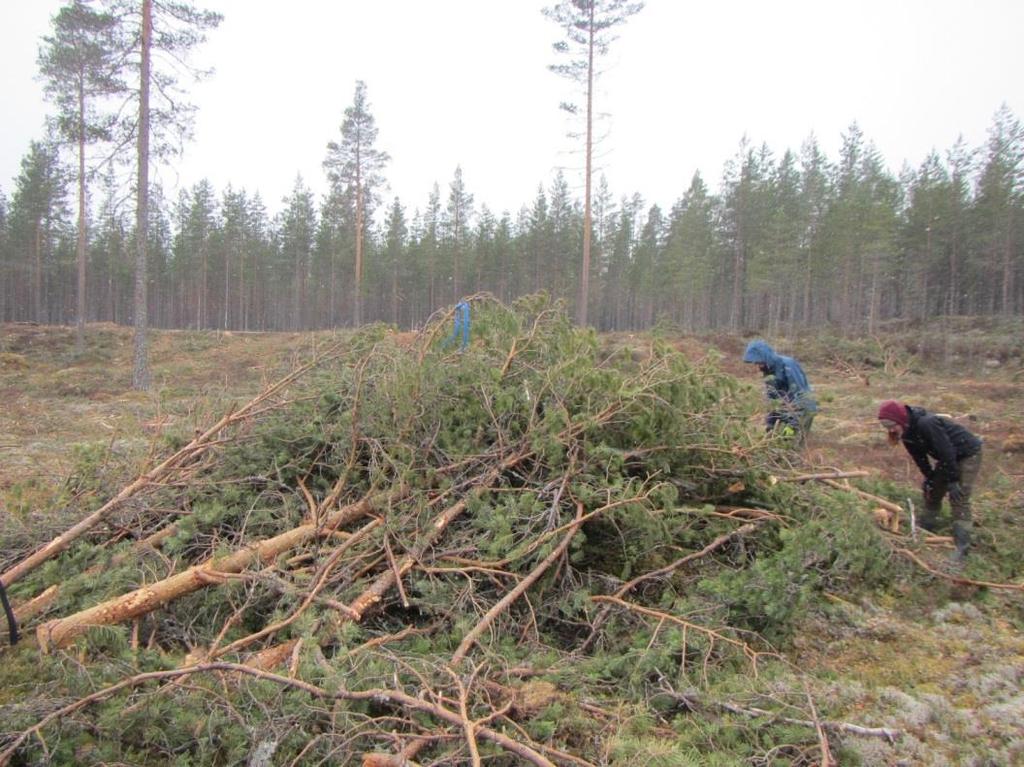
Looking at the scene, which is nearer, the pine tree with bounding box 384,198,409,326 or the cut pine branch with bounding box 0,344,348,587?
the cut pine branch with bounding box 0,344,348,587

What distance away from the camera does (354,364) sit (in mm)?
4453

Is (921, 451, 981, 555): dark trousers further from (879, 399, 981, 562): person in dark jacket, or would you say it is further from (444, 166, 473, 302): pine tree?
(444, 166, 473, 302): pine tree

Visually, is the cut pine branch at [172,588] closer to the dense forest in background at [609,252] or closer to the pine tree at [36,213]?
the dense forest in background at [609,252]

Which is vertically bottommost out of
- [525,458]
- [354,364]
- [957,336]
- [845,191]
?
[525,458]

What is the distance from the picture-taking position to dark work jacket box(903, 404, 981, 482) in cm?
407

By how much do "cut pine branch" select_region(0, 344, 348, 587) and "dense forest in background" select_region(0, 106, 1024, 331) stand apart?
22.0 meters

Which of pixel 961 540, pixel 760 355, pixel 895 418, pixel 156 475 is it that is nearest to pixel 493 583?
pixel 156 475

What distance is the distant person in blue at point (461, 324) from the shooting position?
4559mm

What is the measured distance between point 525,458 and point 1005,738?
2590mm

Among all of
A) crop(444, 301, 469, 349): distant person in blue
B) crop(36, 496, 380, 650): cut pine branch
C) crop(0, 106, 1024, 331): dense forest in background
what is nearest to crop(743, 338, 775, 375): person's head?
crop(444, 301, 469, 349): distant person in blue

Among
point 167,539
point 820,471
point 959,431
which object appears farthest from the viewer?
point 820,471

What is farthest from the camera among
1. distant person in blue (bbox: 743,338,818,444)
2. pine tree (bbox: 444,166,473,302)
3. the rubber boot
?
pine tree (bbox: 444,166,473,302)

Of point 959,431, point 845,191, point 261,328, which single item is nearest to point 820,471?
point 959,431

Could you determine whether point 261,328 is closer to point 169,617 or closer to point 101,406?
point 101,406
